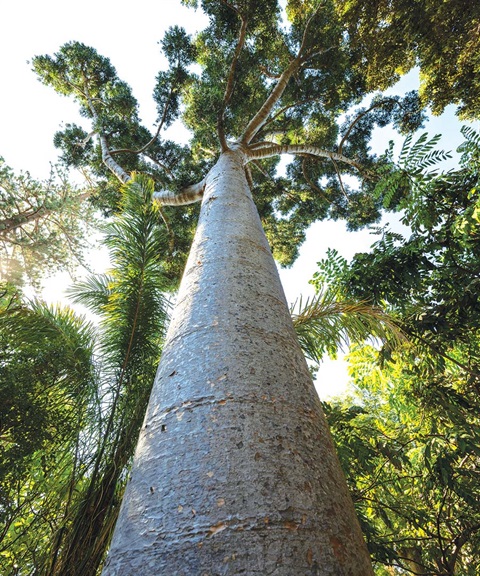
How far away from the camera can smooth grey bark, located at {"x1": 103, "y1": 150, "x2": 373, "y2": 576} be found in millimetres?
561

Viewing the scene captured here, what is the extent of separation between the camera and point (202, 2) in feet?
23.5

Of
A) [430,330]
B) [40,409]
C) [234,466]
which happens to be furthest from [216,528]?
[430,330]

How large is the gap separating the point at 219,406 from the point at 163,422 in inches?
6.6

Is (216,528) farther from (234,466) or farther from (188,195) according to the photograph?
(188,195)

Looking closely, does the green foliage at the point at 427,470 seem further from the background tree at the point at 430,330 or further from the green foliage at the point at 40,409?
the green foliage at the point at 40,409

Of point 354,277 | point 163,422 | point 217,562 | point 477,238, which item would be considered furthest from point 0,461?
point 477,238

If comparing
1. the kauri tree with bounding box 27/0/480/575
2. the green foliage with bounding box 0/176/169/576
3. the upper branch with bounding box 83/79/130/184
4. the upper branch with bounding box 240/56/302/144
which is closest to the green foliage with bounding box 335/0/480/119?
the upper branch with bounding box 240/56/302/144

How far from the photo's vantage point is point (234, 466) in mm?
674

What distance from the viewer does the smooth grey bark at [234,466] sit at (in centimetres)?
56

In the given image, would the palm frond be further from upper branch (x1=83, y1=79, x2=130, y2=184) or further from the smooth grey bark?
upper branch (x1=83, y1=79, x2=130, y2=184)

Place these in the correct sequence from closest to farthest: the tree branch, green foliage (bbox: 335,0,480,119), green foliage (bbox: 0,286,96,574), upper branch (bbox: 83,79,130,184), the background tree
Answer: green foliage (bbox: 0,286,96,574) < the background tree < the tree branch < green foliage (bbox: 335,0,480,119) < upper branch (bbox: 83,79,130,184)

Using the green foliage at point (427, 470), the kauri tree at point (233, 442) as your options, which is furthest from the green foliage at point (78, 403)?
the green foliage at point (427, 470)

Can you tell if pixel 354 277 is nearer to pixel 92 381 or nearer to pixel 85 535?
pixel 92 381

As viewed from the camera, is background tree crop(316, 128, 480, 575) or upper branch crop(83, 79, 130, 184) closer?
background tree crop(316, 128, 480, 575)
